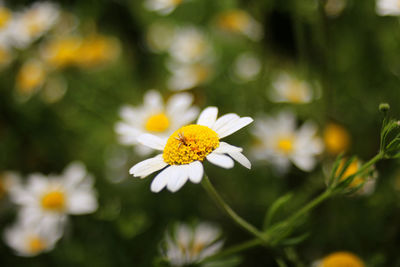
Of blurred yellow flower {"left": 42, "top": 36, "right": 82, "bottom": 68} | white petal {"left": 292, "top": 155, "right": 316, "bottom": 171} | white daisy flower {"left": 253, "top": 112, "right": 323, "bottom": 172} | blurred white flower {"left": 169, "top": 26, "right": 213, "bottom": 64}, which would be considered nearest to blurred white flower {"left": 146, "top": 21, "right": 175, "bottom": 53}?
blurred white flower {"left": 169, "top": 26, "right": 213, "bottom": 64}

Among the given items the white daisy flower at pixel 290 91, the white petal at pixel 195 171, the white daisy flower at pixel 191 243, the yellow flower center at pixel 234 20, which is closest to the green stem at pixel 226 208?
the white petal at pixel 195 171

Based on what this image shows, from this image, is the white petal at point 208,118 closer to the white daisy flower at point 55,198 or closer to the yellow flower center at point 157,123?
the yellow flower center at point 157,123

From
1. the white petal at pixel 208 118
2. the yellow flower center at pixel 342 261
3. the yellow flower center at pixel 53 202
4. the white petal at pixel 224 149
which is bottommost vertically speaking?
the yellow flower center at pixel 342 261

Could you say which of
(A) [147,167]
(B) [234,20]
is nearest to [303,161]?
(A) [147,167]

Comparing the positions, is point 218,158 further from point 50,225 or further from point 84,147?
point 84,147

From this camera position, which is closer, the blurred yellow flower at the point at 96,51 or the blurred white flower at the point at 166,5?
the blurred white flower at the point at 166,5

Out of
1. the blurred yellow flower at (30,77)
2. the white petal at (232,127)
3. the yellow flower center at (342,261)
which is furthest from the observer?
the blurred yellow flower at (30,77)

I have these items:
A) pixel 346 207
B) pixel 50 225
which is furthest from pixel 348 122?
pixel 50 225

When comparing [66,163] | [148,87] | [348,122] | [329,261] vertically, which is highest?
[148,87]
